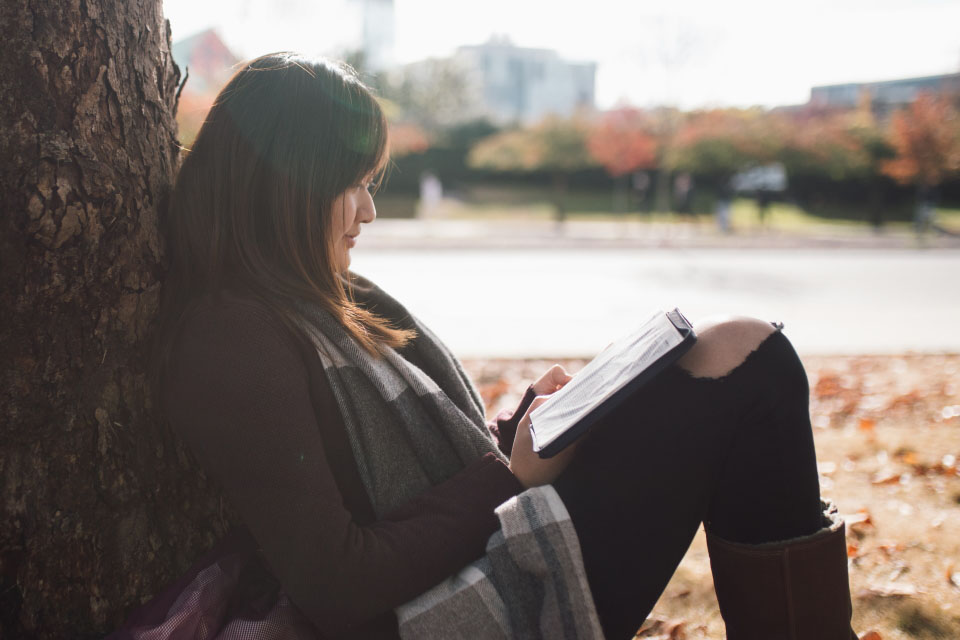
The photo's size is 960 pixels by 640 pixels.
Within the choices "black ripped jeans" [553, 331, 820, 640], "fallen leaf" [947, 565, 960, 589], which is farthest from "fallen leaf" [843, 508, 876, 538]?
"black ripped jeans" [553, 331, 820, 640]

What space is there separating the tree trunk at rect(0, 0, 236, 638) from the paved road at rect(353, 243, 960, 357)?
10.1 ft

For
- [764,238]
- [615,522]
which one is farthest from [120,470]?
[764,238]

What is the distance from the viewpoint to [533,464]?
155 centimetres

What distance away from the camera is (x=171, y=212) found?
5.47 ft

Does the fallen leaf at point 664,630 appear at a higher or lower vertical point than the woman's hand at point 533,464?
lower

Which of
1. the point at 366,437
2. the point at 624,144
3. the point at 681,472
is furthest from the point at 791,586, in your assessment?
the point at 624,144

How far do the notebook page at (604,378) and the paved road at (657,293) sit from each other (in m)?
2.68

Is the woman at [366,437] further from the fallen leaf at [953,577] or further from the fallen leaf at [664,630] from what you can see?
the fallen leaf at [953,577]

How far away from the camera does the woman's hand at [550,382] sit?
2014 millimetres

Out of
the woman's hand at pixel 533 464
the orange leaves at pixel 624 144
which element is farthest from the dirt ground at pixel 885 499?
the orange leaves at pixel 624 144

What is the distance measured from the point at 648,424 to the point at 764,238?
19.7 meters

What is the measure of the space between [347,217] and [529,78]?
293ft

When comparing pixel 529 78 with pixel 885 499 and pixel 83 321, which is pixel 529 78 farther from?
pixel 83 321

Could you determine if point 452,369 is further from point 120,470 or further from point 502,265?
point 502,265
